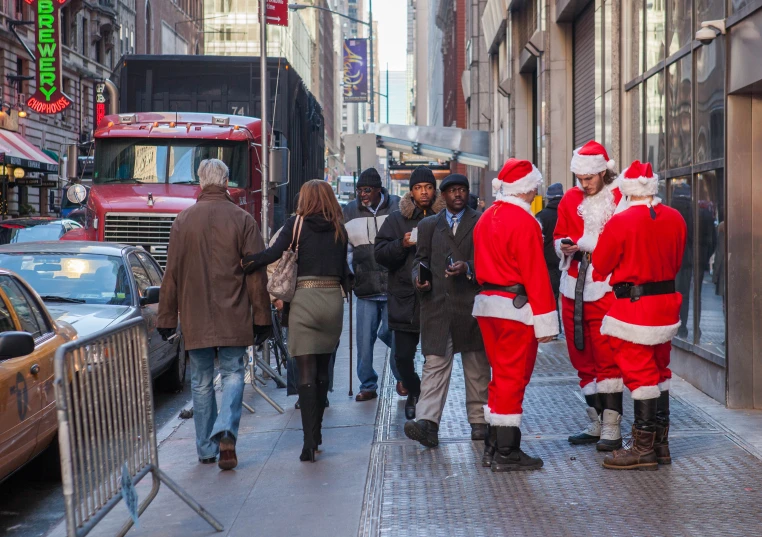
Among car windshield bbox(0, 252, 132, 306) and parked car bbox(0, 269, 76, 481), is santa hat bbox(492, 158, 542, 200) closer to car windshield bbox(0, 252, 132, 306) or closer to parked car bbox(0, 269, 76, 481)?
parked car bbox(0, 269, 76, 481)

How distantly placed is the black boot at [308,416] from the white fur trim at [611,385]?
1.92m

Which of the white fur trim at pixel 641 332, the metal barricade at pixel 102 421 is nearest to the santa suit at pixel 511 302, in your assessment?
the white fur trim at pixel 641 332

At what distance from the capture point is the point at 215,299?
23.1ft

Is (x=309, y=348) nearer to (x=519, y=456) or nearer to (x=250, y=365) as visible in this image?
(x=519, y=456)

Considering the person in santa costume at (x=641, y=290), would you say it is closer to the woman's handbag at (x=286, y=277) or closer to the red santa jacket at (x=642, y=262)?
the red santa jacket at (x=642, y=262)

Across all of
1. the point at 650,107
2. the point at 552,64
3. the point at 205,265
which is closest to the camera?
the point at 205,265

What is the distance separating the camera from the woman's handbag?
7293 millimetres

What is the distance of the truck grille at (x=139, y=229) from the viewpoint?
1580 cm

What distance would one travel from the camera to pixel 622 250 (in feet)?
21.7

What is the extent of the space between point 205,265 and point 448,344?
1.73 metres

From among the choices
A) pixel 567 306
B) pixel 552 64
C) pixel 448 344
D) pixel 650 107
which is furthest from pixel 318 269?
pixel 552 64

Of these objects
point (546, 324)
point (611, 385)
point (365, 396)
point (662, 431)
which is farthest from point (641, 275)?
point (365, 396)

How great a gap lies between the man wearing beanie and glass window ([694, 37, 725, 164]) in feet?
8.08

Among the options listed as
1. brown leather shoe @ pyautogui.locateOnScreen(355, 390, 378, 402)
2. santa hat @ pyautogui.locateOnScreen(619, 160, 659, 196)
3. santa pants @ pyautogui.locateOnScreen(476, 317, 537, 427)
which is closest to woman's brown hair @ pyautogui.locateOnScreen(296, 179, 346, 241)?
santa pants @ pyautogui.locateOnScreen(476, 317, 537, 427)
